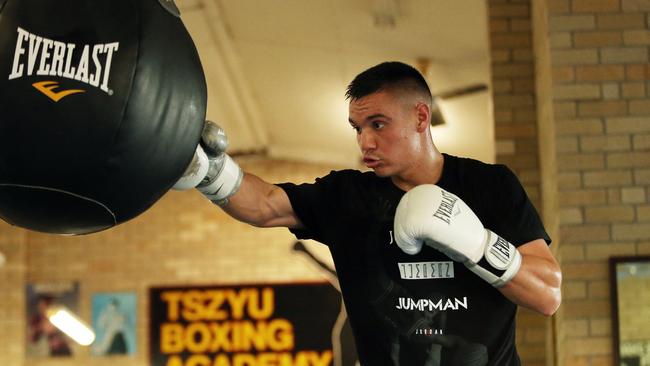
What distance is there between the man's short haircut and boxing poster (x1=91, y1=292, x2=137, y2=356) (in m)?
7.43

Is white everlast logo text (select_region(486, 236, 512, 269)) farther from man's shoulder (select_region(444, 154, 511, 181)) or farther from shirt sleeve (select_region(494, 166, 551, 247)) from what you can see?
man's shoulder (select_region(444, 154, 511, 181))

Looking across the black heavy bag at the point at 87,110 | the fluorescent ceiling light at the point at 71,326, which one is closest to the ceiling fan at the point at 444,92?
the fluorescent ceiling light at the point at 71,326

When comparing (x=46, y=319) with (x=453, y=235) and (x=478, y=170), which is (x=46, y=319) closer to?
(x=478, y=170)

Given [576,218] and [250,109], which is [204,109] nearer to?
[576,218]

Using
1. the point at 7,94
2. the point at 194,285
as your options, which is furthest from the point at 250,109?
the point at 7,94

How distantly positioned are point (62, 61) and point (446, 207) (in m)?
0.93

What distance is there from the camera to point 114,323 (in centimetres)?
980

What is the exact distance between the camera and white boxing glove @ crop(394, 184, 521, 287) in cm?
238

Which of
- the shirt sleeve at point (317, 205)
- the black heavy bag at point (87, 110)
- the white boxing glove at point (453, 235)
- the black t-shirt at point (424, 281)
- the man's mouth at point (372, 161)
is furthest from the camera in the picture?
the shirt sleeve at point (317, 205)

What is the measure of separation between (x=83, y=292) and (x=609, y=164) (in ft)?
21.8

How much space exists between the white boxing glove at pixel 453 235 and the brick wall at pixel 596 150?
6.55 ft

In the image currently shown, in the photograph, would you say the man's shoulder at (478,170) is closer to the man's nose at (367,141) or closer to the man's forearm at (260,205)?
the man's nose at (367,141)

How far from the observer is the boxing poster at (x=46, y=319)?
32.3 ft

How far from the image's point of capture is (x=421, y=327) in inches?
99.0
